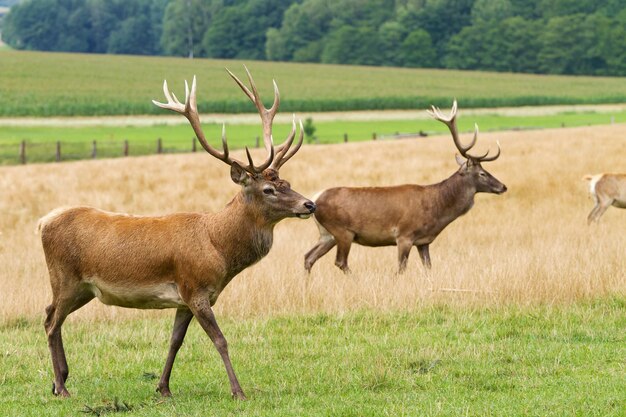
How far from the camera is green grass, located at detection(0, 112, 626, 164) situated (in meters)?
42.0

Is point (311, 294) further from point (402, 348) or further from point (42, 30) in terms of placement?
point (42, 30)

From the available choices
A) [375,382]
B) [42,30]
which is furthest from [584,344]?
[42,30]

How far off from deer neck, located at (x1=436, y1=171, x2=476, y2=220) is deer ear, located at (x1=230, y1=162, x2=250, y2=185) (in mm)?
6024

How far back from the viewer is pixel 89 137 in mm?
50938

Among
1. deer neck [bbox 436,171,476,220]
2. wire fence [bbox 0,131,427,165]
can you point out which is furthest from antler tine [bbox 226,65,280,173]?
wire fence [bbox 0,131,427,165]

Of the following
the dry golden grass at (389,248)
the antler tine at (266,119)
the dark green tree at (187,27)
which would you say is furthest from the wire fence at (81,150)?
the dark green tree at (187,27)

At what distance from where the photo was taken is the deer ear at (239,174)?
24.8ft

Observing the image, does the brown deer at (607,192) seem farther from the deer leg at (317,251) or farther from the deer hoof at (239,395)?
the deer hoof at (239,395)

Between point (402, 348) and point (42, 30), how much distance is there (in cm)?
14029

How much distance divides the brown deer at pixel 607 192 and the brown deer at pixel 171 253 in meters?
11.9

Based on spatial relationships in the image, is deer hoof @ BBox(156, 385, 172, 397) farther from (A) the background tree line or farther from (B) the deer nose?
(A) the background tree line

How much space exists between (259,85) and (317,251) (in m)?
74.6

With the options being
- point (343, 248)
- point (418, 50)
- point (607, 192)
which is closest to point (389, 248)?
point (343, 248)

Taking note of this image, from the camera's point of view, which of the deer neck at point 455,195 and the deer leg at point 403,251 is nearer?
the deer leg at point 403,251
